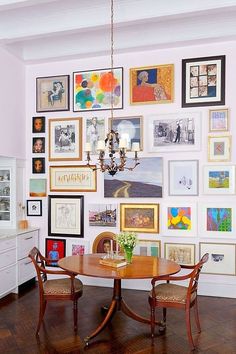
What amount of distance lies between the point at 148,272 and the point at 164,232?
1.69 metres

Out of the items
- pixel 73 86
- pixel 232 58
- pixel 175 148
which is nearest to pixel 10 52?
pixel 73 86

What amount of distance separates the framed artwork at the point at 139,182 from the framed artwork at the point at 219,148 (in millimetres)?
748

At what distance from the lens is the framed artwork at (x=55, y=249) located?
18.0 feet

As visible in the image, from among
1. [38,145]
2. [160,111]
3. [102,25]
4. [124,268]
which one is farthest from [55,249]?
[102,25]

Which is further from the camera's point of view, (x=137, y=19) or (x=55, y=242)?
(x=55, y=242)

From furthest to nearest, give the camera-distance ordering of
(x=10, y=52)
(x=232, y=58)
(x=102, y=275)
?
(x=10, y=52) < (x=232, y=58) < (x=102, y=275)

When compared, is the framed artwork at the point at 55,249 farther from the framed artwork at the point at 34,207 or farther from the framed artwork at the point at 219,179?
the framed artwork at the point at 219,179

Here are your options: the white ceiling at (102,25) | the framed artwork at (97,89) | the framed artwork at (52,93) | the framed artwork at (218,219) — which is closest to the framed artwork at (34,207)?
the framed artwork at (52,93)

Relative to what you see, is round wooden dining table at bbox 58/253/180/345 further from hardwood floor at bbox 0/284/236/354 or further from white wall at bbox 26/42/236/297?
white wall at bbox 26/42/236/297

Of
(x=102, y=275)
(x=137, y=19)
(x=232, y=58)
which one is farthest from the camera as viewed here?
(x=232, y=58)

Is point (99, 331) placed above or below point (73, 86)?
below

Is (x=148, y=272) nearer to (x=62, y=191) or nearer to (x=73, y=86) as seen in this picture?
(x=62, y=191)

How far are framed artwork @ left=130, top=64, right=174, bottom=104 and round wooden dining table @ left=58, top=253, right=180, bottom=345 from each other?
97.2 inches

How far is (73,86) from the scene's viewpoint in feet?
18.0
